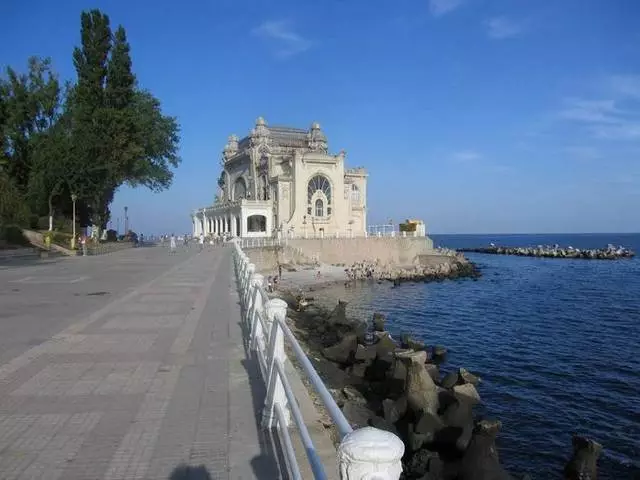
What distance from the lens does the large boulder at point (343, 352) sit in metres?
15.7

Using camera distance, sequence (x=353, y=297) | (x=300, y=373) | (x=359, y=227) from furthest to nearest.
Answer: (x=359, y=227)
(x=353, y=297)
(x=300, y=373)

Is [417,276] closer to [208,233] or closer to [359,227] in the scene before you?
[359,227]

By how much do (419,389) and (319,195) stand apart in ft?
157

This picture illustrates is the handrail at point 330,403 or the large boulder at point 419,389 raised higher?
the handrail at point 330,403

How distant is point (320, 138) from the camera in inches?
2680

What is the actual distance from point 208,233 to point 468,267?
32.0 meters

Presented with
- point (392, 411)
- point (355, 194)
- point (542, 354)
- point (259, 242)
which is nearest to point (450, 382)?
point (392, 411)

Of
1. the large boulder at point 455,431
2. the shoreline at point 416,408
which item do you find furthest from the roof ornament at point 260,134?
the large boulder at point 455,431

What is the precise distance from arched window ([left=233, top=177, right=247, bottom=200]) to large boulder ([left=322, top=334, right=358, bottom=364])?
51.6m

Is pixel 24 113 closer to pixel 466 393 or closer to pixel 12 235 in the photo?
pixel 12 235

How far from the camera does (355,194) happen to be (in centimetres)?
6469

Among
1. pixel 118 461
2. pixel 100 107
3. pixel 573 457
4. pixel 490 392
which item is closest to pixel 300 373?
pixel 118 461

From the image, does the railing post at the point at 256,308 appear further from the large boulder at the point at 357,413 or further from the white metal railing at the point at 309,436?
the large boulder at the point at 357,413

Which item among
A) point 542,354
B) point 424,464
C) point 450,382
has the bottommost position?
point 542,354
